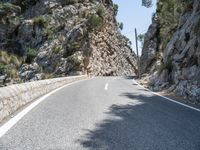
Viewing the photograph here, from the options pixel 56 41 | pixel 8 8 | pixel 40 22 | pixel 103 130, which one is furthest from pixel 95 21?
pixel 103 130

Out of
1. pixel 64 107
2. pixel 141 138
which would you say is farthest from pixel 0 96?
pixel 141 138

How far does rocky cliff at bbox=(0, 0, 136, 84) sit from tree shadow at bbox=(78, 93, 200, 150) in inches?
1726

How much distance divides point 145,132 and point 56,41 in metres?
53.8

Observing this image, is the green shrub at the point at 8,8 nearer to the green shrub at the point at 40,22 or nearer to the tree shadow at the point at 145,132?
the green shrub at the point at 40,22

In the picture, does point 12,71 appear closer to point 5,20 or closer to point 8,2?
point 5,20

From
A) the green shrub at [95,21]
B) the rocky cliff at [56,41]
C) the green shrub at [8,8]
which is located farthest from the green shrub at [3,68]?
the green shrub at [95,21]

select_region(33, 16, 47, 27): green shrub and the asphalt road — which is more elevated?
select_region(33, 16, 47, 27): green shrub

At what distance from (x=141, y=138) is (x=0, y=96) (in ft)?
12.8

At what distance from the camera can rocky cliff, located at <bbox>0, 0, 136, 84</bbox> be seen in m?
53.6

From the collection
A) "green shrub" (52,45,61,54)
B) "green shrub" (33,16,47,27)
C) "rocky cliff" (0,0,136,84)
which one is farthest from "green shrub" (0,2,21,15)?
"green shrub" (52,45,61,54)

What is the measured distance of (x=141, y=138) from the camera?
592 cm

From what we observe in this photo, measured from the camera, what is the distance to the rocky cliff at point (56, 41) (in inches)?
2111

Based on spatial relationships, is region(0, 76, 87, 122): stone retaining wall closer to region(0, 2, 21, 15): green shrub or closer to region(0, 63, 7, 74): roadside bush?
region(0, 63, 7, 74): roadside bush

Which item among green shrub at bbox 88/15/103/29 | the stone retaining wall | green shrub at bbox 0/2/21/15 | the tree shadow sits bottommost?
the tree shadow
